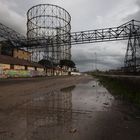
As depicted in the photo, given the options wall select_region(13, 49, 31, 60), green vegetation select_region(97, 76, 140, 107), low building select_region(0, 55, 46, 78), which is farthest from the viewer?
wall select_region(13, 49, 31, 60)

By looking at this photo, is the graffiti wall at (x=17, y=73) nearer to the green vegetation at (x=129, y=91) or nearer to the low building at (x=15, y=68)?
the low building at (x=15, y=68)

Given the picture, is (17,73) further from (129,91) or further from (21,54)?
(129,91)

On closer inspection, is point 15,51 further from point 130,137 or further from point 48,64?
point 130,137

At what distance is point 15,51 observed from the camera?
68438mm

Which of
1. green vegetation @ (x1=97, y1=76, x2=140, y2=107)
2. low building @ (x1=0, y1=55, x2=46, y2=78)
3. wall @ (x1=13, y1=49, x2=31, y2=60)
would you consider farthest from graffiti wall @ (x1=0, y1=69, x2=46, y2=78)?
green vegetation @ (x1=97, y1=76, x2=140, y2=107)

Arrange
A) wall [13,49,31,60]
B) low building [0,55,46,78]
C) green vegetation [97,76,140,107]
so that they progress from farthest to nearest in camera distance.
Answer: wall [13,49,31,60] → low building [0,55,46,78] → green vegetation [97,76,140,107]

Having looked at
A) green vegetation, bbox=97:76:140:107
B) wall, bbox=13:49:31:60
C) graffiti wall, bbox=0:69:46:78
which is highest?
wall, bbox=13:49:31:60

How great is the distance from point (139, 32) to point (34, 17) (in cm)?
3404

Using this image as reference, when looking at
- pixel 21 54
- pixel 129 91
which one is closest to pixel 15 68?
pixel 21 54

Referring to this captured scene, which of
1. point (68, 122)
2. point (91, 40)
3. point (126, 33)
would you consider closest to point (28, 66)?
point (91, 40)

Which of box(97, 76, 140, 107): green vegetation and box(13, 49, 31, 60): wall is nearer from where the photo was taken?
box(97, 76, 140, 107): green vegetation

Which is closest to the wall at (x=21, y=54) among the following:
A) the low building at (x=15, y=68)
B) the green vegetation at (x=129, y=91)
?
the low building at (x=15, y=68)

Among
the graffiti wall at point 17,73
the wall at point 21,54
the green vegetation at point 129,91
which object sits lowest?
the green vegetation at point 129,91

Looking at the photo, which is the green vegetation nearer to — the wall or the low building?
the low building
